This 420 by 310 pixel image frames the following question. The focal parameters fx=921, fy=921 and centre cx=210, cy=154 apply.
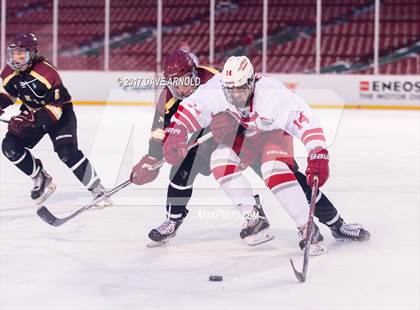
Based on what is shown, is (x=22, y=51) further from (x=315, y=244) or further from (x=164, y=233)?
(x=315, y=244)

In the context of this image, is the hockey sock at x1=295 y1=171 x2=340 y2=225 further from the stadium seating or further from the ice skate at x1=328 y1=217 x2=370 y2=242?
the stadium seating

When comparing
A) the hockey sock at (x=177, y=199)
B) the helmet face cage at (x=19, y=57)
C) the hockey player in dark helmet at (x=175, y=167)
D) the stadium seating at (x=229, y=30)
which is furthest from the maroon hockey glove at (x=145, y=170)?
the stadium seating at (x=229, y=30)

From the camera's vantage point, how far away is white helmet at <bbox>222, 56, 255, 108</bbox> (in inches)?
139

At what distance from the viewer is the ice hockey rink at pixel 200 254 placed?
10.4ft

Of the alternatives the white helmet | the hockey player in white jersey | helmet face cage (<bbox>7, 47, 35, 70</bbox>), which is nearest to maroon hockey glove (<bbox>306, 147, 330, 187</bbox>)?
the hockey player in white jersey

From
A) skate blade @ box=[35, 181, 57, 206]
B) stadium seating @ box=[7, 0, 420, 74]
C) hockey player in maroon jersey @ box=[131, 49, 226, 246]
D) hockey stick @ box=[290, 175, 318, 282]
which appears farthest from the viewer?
stadium seating @ box=[7, 0, 420, 74]

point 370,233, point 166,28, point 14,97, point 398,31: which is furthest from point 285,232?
point 166,28

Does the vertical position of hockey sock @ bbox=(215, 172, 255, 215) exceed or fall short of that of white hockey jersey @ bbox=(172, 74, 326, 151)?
it falls short

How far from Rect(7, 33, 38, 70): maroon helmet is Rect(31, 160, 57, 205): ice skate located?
0.63m

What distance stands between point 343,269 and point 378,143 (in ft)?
15.6

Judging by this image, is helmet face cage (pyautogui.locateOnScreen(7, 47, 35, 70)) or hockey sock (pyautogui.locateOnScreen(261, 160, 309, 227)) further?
helmet face cage (pyautogui.locateOnScreen(7, 47, 35, 70))

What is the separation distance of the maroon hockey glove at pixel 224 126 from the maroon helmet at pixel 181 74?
16 cm

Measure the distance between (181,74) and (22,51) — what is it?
130 cm

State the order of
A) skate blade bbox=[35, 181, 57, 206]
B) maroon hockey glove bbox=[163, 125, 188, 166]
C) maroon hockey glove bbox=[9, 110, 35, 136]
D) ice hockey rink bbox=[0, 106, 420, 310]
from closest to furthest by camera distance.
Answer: ice hockey rink bbox=[0, 106, 420, 310] < maroon hockey glove bbox=[163, 125, 188, 166] < maroon hockey glove bbox=[9, 110, 35, 136] < skate blade bbox=[35, 181, 57, 206]
